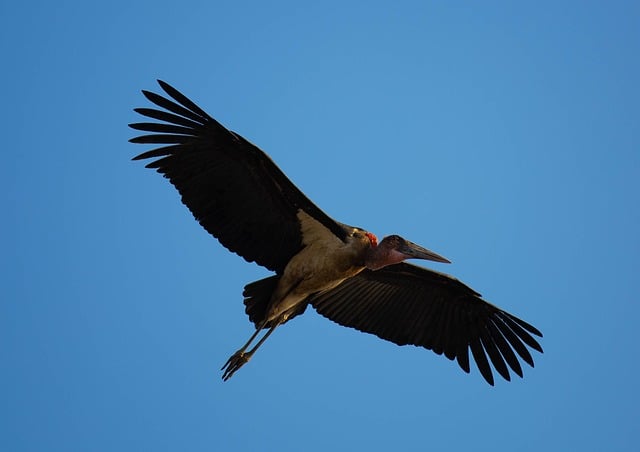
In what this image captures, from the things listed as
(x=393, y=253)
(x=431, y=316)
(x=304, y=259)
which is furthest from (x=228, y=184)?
(x=431, y=316)

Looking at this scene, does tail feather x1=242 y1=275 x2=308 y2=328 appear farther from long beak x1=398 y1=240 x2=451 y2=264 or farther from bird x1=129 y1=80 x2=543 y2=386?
long beak x1=398 y1=240 x2=451 y2=264

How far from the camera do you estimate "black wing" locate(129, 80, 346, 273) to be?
509 inches

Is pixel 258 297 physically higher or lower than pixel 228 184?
lower

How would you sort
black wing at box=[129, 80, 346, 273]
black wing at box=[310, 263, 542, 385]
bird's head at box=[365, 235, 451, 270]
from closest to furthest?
black wing at box=[129, 80, 346, 273], bird's head at box=[365, 235, 451, 270], black wing at box=[310, 263, 542, 385]

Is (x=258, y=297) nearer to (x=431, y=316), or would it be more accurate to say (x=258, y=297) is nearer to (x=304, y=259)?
(x=304, y=259)

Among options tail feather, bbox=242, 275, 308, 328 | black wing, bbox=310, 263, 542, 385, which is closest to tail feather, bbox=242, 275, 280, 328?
tail feather, bbox=242, 275, 308, 328

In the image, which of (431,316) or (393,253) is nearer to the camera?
(393,253)

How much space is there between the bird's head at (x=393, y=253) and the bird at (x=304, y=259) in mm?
12

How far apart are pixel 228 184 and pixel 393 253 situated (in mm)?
2173

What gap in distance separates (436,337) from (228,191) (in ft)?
12.2

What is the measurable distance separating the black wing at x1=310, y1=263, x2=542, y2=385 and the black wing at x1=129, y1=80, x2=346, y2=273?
140 cm

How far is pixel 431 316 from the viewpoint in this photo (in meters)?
15.1

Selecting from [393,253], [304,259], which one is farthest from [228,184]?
[393,253]

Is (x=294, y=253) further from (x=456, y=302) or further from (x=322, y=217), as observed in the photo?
(x=456, y=302)
